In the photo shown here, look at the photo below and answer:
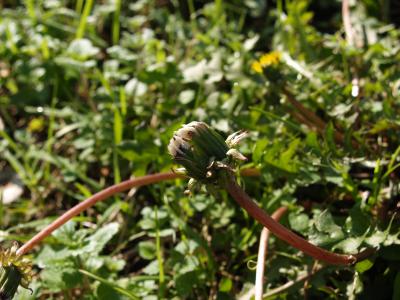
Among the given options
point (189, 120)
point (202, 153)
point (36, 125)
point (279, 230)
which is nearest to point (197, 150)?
A: point (202, 153)

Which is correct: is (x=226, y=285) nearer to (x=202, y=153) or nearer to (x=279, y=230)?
(x=279, y=230)

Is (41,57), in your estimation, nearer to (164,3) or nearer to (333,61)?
(164,3)

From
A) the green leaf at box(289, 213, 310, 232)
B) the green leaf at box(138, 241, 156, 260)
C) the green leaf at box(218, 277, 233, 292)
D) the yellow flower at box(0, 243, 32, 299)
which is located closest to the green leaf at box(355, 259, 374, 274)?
the green leaf at box(289, 213, 310, 232)

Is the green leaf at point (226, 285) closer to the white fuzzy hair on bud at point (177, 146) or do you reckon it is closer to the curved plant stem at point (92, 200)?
the curved plant stem at point (92, 200)

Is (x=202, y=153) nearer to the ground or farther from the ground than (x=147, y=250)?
farther from the ground

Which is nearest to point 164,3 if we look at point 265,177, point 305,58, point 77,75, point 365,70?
point 77,75

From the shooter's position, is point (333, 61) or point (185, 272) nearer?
point (185, 272)

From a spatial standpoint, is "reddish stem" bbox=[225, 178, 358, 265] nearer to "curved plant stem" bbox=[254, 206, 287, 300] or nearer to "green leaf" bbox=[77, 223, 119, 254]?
"curved plant stem" bbox=[254, 206, 287, 300]
